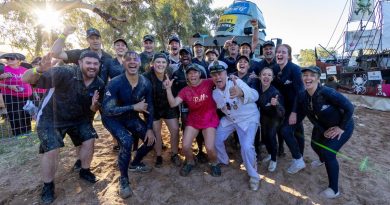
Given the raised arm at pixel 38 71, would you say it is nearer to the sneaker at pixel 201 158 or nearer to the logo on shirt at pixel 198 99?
the logo on shirt at pixel 198 99

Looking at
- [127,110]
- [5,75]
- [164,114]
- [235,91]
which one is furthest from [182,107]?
[5,75]

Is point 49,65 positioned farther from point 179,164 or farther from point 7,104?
point 7,104

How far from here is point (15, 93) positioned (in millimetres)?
6484

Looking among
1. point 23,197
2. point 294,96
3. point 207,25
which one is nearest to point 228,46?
point 294,96

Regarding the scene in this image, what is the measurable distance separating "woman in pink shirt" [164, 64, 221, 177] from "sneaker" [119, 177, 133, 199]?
87 centimetres

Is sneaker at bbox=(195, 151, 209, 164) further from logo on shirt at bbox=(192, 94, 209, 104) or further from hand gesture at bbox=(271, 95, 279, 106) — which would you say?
hand gesture at bbox=(271, 95, 279, 106)

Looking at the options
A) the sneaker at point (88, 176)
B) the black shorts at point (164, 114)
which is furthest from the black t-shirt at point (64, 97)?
the black shorts at point (164, 114)

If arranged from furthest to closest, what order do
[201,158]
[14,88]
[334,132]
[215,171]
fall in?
[14,88] < [201,158] < [215,171] < [334,132]

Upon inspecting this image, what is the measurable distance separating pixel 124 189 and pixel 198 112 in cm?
153

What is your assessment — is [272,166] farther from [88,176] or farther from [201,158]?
[88,176]

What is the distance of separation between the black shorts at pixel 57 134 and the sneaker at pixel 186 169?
4.65 ft

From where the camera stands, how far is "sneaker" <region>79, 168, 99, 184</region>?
13.2 ft

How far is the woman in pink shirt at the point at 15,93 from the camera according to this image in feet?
20.9

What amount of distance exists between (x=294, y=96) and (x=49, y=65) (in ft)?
11.5
